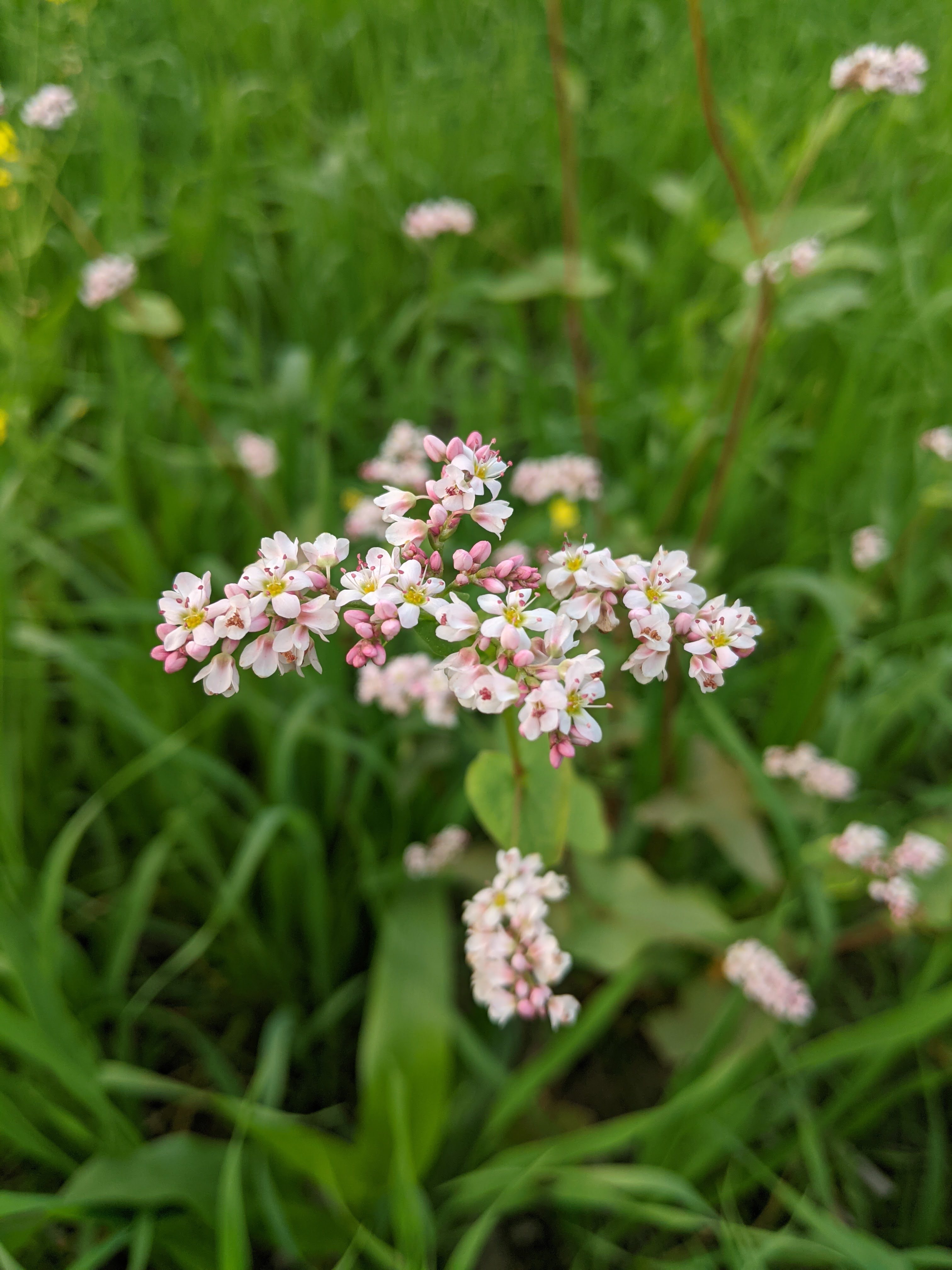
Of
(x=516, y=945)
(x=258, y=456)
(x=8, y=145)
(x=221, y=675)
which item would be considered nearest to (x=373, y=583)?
(x=221, y=675)

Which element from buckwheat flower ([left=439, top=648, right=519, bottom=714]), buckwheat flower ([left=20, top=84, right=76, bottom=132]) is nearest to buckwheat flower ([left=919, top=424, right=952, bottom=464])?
buckwheat flower ([left=439, top=648, right=519, bottom=714])

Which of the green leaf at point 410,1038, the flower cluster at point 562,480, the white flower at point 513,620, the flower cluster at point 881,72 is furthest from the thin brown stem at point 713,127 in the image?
the green leaf at point 410,1038

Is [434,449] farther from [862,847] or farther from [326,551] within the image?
[862,847]

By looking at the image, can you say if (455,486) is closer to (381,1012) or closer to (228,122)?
(381,1012)

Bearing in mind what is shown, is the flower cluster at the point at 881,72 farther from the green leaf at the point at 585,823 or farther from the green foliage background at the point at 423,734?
the green leaf at the point at 585,823

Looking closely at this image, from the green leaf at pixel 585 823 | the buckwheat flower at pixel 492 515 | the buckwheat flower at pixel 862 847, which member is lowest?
the buckwheat flower at pixel 862 847

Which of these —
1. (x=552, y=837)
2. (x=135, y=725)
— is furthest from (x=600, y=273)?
(x=552, y=837)

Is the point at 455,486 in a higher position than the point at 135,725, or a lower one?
lower
